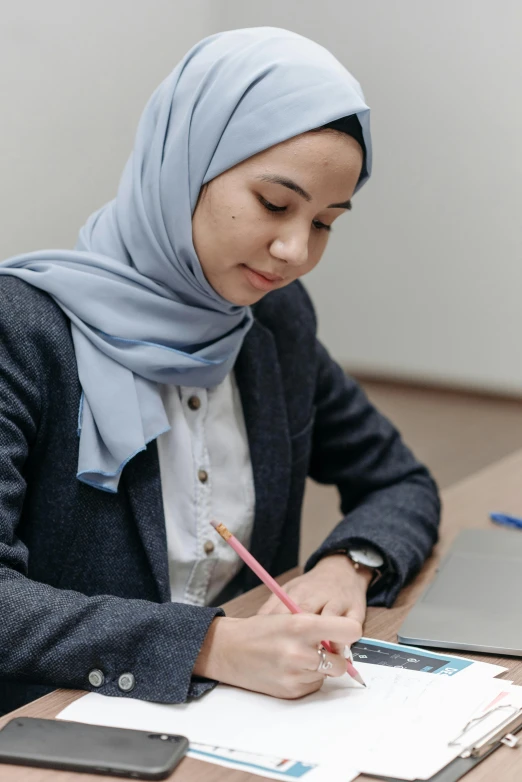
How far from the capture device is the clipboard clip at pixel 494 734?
2.90 ft

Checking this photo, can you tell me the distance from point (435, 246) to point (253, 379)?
926mm

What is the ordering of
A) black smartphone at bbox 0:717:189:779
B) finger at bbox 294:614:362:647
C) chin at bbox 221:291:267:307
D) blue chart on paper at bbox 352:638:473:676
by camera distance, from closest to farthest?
black smartphone at bbox 0:717:189:779, finger at bbox 294:614:362:647, blue chart on paper at bbox 352:638:473:676, chin at bbox 221:291:267:307

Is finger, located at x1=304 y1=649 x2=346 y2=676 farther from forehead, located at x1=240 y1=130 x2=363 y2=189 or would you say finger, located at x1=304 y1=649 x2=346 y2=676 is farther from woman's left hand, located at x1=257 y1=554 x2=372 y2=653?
forehead, located at x1=240 y1=130 x2=363 y2=189

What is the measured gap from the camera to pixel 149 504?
1.26 meters

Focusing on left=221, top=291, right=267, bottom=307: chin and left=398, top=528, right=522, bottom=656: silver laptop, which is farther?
left=221, top=291, right=267, bottom=307: chin

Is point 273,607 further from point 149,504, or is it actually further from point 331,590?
point 149,504

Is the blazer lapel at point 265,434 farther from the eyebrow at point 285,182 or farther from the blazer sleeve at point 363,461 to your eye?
the eyebrow at point 285,182

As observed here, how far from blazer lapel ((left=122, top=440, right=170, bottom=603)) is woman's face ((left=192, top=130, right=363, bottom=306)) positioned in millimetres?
278

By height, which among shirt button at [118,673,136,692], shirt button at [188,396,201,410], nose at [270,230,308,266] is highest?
nose at [270,230,308,266]

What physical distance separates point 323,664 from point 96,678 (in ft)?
0.79

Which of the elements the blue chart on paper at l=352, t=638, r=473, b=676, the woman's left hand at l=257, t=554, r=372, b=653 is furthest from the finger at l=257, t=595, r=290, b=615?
the blue chart on paper at l=352, t=638, r=473, b=676

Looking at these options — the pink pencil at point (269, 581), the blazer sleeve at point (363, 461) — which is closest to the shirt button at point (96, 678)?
the pink pencil at point (269, 581)

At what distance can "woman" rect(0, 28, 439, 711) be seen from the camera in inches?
40.6

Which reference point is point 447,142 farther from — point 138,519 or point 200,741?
point 200,741
